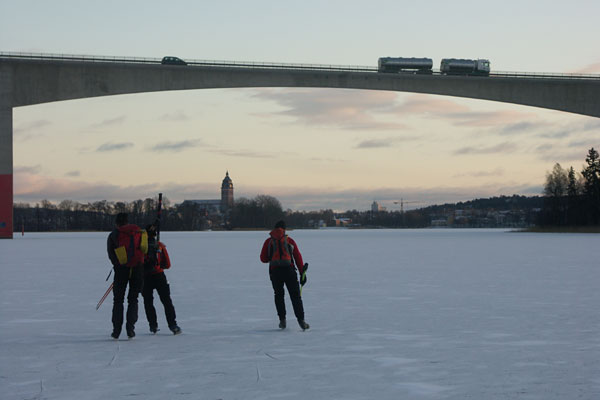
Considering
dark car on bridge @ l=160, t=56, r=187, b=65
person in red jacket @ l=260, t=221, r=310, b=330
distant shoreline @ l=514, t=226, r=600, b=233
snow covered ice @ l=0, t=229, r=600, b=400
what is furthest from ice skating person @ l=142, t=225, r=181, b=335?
distant shoreline @ l=514, t=226, r=600, b=233

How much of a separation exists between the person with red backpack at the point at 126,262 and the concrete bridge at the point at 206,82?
46.4 meters

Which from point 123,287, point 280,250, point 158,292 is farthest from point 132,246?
point 280,250

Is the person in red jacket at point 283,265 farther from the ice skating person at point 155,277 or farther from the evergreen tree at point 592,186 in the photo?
the evergreen tree at point 592,186

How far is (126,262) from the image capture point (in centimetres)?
928

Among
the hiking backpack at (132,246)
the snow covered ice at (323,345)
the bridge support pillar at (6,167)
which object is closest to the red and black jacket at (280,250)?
the snow covered ice at (323,345)

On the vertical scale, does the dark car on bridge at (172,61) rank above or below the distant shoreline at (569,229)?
above

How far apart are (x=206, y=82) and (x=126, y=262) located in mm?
48296

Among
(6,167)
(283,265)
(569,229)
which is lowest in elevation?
(569,229)

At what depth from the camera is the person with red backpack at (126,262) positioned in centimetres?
928

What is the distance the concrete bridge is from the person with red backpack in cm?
4638

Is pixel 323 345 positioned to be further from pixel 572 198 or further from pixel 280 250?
pixel 572 198

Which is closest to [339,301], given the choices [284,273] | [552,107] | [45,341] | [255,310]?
[255,310]

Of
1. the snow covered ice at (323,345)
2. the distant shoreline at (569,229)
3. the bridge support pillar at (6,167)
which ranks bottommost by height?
the snow covered ice at (323,345)

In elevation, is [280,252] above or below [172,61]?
below
